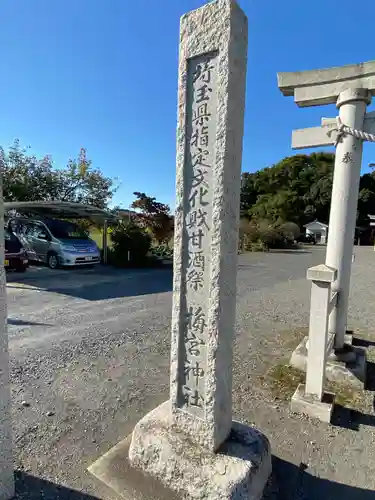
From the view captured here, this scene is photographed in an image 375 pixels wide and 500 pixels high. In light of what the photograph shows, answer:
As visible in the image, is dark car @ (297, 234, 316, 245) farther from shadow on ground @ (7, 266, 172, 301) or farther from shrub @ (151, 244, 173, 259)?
shadow on ground @ (7, 266, 172, 301)

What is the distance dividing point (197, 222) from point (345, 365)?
2566mm

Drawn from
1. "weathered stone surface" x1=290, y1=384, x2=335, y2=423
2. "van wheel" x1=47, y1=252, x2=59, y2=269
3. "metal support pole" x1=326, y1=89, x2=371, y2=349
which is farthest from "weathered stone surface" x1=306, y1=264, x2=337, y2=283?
"van wheel" x1=47, y1=252, x2=59, y2=269

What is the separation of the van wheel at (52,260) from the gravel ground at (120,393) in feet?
12.2

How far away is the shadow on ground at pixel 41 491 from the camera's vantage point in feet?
5.97

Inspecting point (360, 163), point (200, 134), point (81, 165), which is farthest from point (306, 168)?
point (200, 134)

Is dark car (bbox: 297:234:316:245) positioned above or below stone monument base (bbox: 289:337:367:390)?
above

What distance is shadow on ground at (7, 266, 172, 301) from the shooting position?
7175 mm

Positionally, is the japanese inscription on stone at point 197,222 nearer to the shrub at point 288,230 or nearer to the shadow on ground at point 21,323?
the shadow on ground at point 21,323

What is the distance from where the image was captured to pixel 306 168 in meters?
34.7

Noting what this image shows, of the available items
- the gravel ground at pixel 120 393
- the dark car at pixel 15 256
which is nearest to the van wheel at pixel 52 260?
the dark car at pixel 15 256

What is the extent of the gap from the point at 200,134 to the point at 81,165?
51.0 ft

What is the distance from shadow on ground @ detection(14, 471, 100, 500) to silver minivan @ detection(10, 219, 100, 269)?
8681 mm

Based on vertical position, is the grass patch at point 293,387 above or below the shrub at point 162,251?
below

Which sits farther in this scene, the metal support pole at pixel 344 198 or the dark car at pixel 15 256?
the dark car at pixel 15 256
